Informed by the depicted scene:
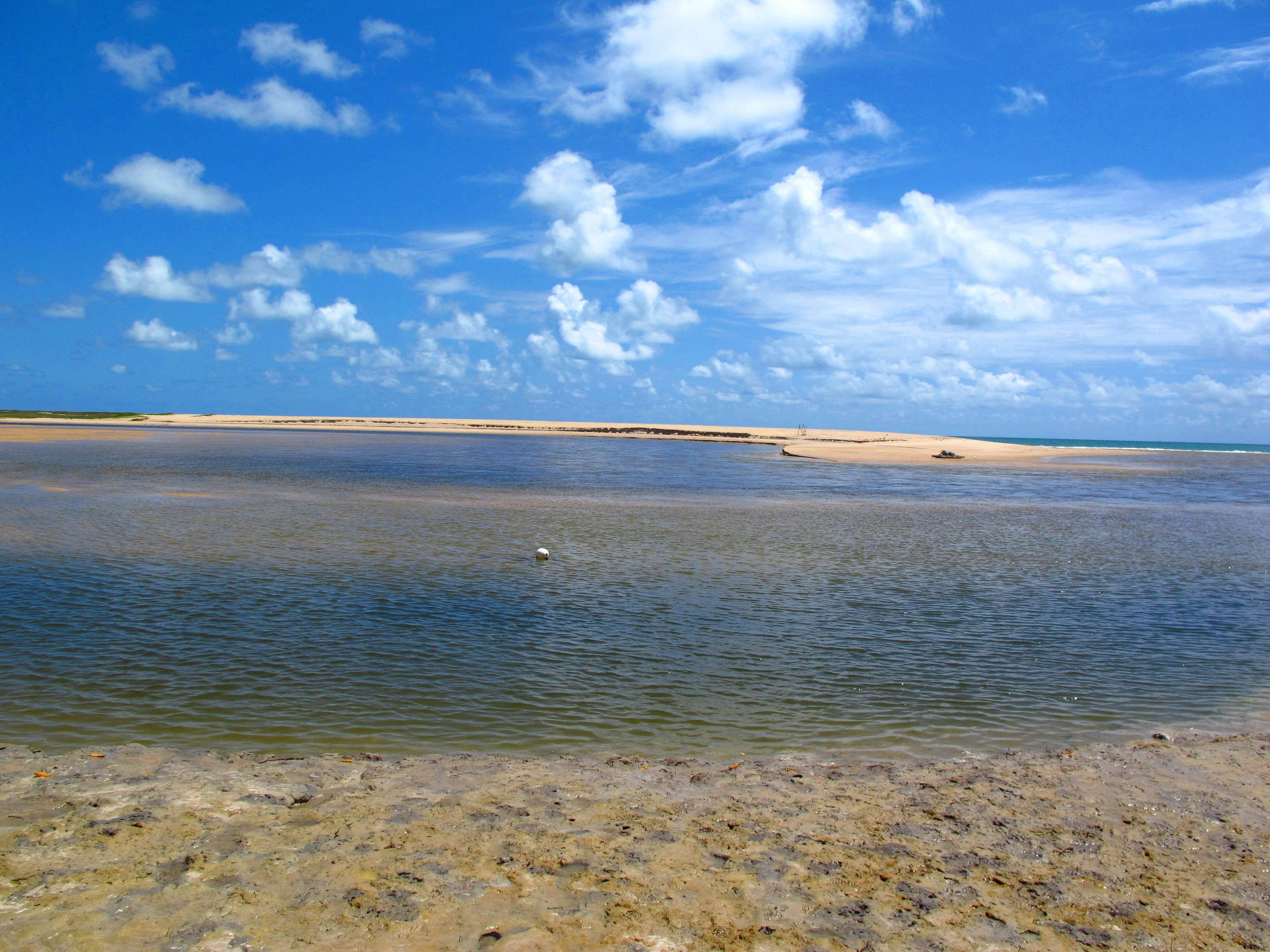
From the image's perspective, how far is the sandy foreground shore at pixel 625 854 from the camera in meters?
4.57

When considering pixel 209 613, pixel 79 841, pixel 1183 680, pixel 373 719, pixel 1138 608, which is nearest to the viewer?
pixel 79 841

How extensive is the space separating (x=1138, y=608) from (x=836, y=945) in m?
12.0

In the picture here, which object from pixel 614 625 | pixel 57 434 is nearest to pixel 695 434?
pixel 57 434

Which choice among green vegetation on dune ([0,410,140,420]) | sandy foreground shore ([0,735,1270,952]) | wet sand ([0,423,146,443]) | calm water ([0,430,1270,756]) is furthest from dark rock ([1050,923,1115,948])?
green vegetation on dune ([0,410,140,420])

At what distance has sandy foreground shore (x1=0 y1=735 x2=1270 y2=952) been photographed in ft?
15.0

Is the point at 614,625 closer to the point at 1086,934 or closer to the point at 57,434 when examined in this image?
the point at 1086,934

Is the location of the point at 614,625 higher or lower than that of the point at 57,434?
lower

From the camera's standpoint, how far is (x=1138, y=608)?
45.4 ft

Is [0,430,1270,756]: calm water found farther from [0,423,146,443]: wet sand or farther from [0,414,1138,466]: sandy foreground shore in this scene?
[0,423,146,443]: wet sand

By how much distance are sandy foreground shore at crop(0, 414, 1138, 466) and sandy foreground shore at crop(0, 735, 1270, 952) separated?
170ft

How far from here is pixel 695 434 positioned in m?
116

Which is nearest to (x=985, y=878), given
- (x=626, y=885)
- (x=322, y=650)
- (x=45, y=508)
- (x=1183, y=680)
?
(x=626, y=885)

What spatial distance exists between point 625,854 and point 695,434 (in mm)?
110797

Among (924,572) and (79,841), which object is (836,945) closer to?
(79,841)
